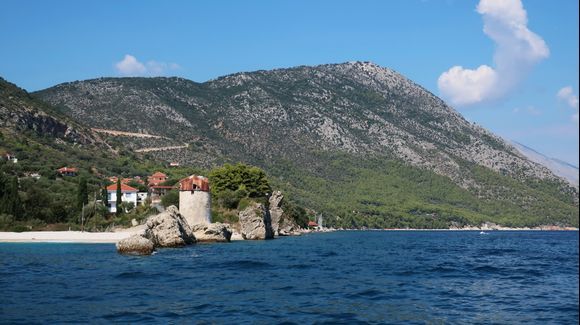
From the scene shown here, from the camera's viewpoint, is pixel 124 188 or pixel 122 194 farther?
pixel 122 194

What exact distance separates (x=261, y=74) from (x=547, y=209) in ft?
325

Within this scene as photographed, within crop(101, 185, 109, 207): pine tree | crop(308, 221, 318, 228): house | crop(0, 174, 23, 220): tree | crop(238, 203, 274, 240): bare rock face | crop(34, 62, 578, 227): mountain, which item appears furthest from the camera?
crop(34, 62, 578, 227): mountain

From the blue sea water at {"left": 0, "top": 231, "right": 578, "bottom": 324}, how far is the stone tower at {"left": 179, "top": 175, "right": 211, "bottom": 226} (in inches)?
969

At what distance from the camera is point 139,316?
1741 centimetres

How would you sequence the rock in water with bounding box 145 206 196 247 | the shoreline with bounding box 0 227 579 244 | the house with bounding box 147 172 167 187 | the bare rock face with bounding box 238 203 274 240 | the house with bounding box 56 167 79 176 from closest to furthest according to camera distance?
the rock in water with bounding box 145 206 196 247
the shoreline with bounding box 0 227 579 244
the bare rock face with bounding box 238 203 274 240
the house with bounding box 56 167 79 176
the house with bounding box 147 172 167 187

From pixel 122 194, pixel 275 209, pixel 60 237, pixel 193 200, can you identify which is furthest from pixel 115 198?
pixel 275 209

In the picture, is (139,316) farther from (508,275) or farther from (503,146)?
(503,146)

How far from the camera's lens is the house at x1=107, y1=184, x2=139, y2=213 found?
77438mm

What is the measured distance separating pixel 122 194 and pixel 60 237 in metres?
22.1

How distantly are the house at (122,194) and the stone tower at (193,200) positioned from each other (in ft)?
60.7

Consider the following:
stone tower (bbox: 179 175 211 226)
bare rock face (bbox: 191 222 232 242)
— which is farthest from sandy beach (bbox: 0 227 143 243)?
bare rock face (bbox: 191 222 232 242)

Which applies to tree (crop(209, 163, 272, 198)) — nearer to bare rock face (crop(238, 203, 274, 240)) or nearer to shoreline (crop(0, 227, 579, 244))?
bare rock face (crop(238, 203, 274, 240))

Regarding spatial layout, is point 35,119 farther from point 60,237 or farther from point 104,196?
point 60,237

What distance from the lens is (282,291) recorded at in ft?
75.5
